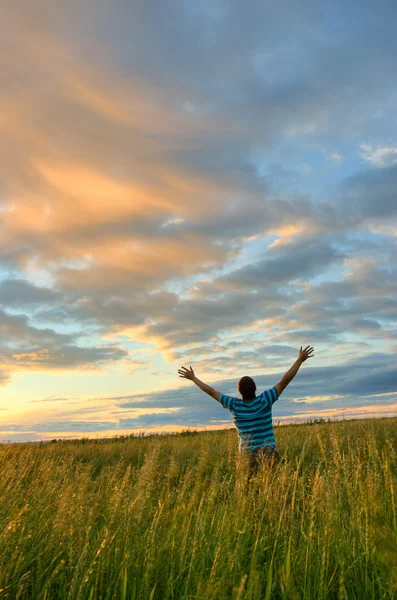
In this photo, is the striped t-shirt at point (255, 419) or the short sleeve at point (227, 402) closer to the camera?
the striped t-shirt at point (255, 419)

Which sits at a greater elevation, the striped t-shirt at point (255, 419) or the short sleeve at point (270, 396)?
the short sleeve at point (270, 396)

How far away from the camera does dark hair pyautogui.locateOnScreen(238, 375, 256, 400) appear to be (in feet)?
24.2

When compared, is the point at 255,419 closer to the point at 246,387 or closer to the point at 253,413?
the point at 253,413

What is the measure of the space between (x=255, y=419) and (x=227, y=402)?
0.51m

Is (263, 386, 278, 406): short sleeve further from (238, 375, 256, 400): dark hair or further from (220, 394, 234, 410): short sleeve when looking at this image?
(220, 394, 234, 410): short sleeve

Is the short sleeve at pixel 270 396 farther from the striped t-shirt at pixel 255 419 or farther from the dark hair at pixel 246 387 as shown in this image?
the dark hair at pixel 246 387

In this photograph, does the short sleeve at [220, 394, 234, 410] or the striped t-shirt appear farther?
the short sleeve at [220, 394, 234, 410]

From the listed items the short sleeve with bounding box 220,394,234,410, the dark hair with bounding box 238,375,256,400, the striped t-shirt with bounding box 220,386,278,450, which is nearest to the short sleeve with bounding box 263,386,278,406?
the striped t-shirt with bounding box 220,386,278,450

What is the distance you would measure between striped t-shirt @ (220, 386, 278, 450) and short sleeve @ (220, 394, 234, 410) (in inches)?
1.3

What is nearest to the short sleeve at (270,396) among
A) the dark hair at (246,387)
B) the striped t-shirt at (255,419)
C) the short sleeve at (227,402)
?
the striped t-shirt at (255,419)

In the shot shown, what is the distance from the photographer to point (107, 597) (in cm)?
314

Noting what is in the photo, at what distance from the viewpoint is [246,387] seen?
7.37m

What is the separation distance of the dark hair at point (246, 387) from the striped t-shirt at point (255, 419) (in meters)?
0.09

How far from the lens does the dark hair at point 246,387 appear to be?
7367 mm
